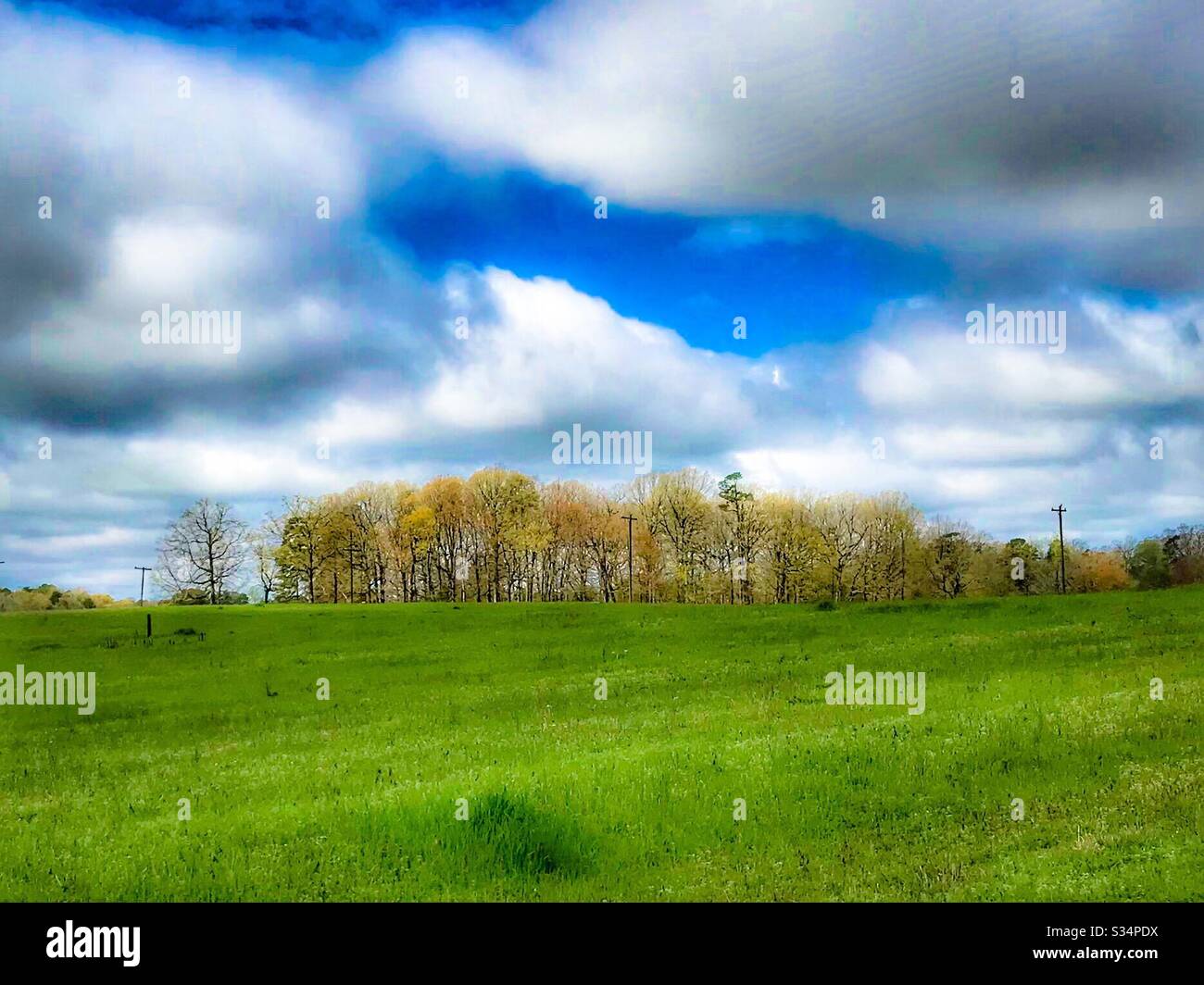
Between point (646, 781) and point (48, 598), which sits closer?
point (646, 781)

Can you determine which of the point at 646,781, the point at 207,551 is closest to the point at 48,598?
the point at 207,551

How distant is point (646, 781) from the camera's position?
62.3 ft

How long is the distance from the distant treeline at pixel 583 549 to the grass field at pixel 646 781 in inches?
2889

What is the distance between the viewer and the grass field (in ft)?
47.8

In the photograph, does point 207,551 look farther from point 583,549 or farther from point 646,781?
point 646,781

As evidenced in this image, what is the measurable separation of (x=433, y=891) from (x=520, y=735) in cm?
1378

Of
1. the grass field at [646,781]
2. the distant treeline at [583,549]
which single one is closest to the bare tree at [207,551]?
the distant treeline at [583,549]

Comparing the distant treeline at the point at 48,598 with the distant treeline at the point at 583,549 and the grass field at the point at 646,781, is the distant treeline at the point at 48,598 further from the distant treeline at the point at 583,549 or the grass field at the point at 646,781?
the grass field at the point at 646,781

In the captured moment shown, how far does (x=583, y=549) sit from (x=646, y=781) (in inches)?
4085

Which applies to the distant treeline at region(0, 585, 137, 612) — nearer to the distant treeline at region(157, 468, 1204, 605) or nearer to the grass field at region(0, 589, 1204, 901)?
the distant treeline at region(157, 468, 1204, 605)

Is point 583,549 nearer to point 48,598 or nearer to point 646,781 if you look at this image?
point 48,598

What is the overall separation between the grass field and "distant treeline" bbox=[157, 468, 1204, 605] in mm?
73372
